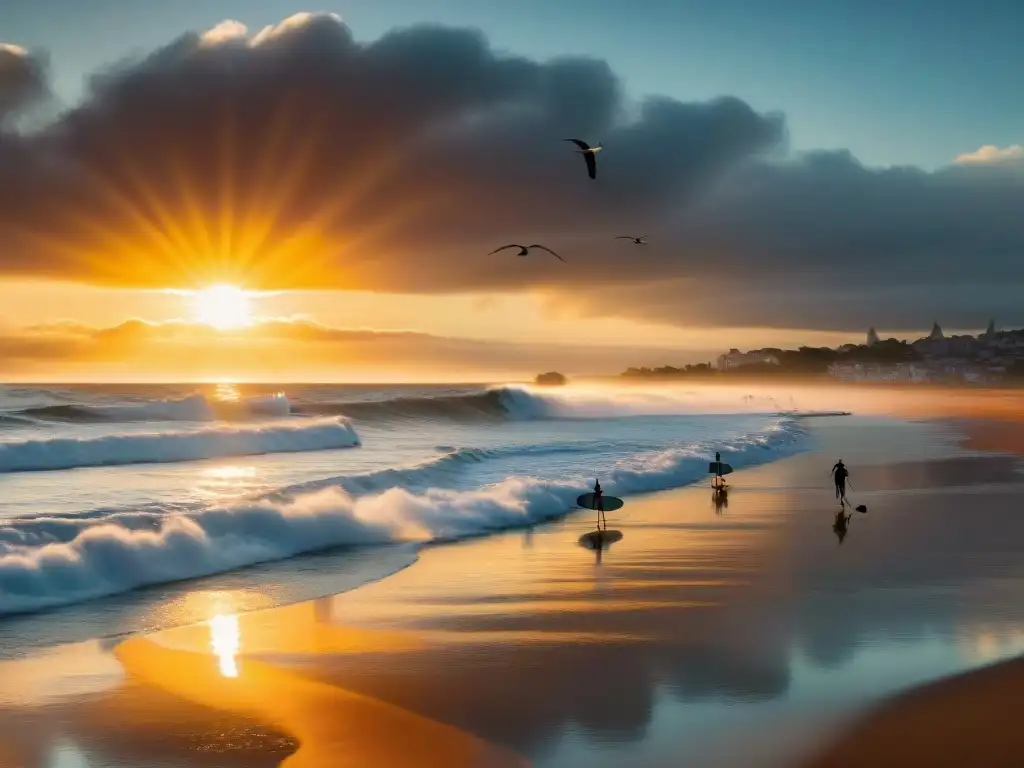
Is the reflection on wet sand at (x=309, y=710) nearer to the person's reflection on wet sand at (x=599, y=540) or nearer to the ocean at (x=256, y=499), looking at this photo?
the ocean at (x=256, y=499)

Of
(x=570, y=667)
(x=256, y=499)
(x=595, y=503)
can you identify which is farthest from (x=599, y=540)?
(x=570, y=667)

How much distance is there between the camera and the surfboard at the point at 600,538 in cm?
1953

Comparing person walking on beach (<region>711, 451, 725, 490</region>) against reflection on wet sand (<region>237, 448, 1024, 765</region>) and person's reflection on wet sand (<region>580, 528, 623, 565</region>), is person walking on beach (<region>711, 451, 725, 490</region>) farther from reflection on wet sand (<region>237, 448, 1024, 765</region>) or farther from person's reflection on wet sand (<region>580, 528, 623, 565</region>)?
person's reflection on wet sand (<region>580, 528, 623, 565</region>)

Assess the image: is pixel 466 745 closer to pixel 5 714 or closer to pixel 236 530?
pixel 5 714

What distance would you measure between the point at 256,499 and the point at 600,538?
7.78m

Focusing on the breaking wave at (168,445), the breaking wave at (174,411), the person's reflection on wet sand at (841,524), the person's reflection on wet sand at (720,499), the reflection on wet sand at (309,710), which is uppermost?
the breaking wave at (174,411)

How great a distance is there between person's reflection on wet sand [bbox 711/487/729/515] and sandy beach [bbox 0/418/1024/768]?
566 cm

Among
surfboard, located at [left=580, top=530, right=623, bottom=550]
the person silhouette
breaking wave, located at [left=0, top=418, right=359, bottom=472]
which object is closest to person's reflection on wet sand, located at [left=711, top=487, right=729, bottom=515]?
the person silhouette

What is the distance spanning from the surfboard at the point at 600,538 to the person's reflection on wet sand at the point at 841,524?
453cm

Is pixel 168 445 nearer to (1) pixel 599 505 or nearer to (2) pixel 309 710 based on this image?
(1) pixel 599 505

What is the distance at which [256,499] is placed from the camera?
21.8 meters

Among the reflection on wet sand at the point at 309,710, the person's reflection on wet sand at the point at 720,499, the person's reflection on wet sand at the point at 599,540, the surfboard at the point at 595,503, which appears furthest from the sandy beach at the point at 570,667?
the person's reflection on wet sand at the point at 720,499

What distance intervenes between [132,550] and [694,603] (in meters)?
9.65

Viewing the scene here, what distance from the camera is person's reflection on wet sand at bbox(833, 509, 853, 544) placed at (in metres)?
20.2
